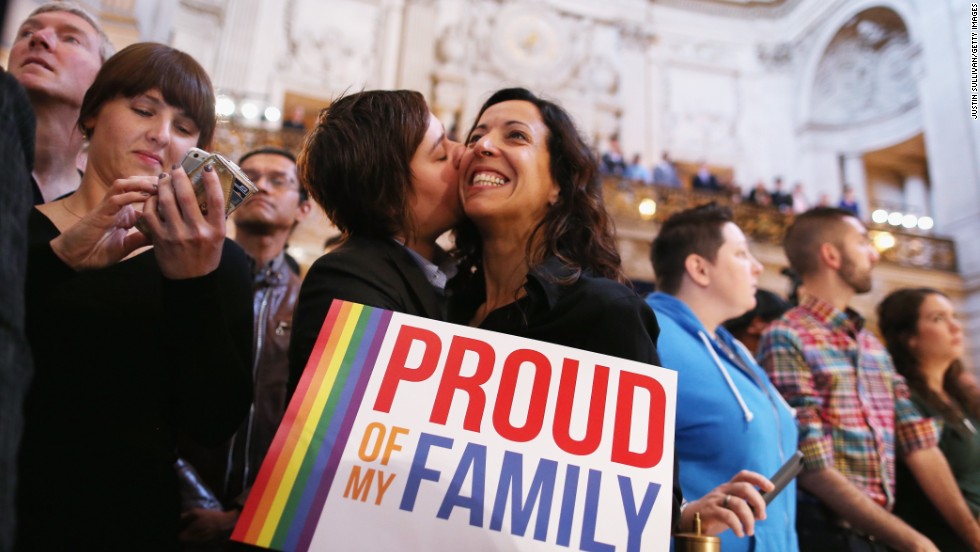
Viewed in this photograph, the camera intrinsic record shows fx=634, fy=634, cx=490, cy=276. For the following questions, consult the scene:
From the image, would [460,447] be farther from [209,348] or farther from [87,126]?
[87,126]

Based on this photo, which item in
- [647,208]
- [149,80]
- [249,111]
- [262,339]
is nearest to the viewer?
[149,80]

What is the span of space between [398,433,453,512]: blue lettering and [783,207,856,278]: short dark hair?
254 centimetres

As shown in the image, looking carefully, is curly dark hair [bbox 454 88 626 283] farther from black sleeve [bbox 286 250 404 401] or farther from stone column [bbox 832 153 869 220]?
stone column [bbox 832 153 869 220]

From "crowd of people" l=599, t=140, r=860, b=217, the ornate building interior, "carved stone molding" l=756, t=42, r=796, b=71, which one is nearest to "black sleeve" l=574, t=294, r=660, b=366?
the ornate building interior

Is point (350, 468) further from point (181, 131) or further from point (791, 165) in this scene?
point (791, 165)

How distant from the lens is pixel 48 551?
112 centimetres

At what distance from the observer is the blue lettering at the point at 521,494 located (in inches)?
40.0

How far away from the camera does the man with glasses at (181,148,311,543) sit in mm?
1941

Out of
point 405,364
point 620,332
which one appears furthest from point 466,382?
point 620,332

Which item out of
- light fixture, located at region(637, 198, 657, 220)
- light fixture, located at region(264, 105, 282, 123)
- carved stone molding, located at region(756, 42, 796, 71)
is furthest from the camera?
carved stone molding, located at region(756, 42, 796, 71)

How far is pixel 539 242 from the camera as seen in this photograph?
67.7 inches

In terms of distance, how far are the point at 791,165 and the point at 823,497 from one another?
15.4 meters

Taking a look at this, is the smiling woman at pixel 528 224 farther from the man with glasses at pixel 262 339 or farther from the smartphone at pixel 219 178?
the man with glasses at pixel 262 339

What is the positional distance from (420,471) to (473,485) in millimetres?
90
